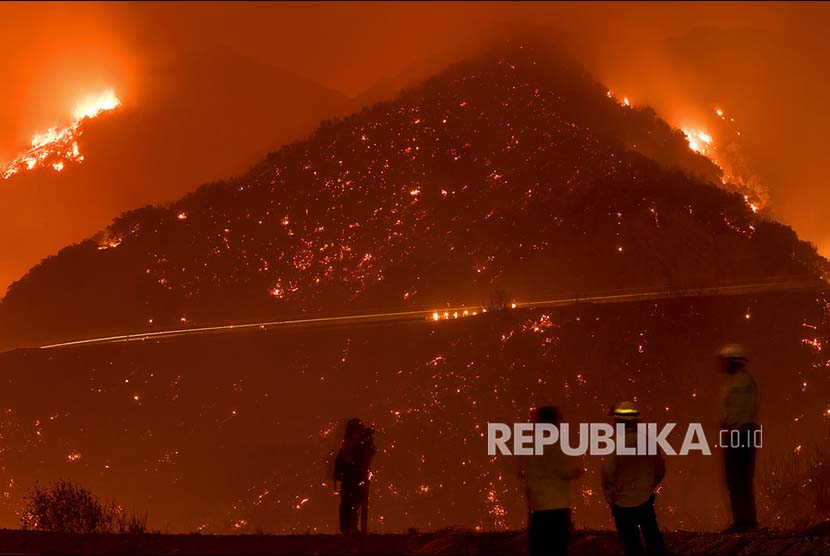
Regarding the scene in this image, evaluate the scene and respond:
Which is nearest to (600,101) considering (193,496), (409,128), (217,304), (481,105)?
(481,105)

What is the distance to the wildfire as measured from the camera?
55094 mm

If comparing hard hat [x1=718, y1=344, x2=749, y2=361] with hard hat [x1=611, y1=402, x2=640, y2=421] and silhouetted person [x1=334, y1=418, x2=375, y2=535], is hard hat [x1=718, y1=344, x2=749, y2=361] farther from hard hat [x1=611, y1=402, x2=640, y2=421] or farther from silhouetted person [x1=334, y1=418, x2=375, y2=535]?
silhouetted person [x1=334, y1=418, x2=375, y2=535]

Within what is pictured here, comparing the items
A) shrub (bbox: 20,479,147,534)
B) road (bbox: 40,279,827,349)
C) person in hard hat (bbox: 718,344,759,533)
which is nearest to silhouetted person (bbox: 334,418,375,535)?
shrub (bbox: 20,479,147,534)

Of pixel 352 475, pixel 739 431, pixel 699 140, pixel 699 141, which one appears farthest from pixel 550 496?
pixel 699 140

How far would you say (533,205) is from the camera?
33031mm

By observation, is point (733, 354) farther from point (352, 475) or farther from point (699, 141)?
point (699, 141)

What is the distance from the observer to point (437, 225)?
34.1m

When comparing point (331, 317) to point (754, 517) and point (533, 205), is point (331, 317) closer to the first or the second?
point (533, 205)

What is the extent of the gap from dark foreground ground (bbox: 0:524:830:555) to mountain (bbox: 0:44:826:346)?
790 inches

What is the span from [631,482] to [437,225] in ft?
86.6

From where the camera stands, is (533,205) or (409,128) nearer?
(533,205)

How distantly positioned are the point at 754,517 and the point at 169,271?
96.5ft

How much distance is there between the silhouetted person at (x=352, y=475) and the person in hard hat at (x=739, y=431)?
17.7ft

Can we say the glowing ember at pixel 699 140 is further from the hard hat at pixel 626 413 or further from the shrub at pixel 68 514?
the hard hat at pixel 626 413
